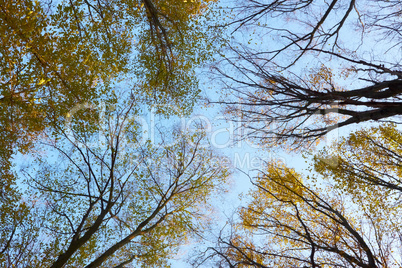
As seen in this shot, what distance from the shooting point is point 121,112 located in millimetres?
6676

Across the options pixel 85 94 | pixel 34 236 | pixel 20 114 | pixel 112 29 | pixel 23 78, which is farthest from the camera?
pixel 34 236

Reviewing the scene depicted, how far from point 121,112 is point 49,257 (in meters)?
4.92

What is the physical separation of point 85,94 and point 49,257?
5092mm

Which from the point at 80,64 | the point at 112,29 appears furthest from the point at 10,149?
the point at 112,29

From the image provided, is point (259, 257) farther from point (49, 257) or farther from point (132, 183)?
point (49, 257)

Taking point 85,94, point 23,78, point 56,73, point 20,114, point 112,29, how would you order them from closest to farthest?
point 23,78 → point 56,73 → point 20,114 → point 85,94 → point 112,29

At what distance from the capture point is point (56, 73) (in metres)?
5.00

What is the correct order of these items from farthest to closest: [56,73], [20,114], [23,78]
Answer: [20,114]
[56,73]
[23,78]

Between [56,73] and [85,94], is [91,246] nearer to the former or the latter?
[85,94]

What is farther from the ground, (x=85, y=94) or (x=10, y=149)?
(x=85, y=94)

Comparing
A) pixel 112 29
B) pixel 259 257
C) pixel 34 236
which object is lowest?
pixel 259 257

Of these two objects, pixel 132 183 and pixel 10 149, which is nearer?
pixel 10 149

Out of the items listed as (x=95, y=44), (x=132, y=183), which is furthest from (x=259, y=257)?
(x=95, y=44)

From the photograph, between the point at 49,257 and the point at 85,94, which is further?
the point at 49,257
